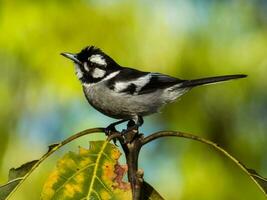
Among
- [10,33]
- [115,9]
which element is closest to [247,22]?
[115,9]

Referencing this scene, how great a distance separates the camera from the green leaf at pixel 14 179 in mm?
2541

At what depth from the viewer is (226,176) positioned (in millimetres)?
6160

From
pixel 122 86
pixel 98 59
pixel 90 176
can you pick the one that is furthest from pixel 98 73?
pixel 90 176

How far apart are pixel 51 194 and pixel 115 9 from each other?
172 inches

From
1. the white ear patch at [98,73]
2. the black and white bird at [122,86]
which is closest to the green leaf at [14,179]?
the black and white bird at [122,86]

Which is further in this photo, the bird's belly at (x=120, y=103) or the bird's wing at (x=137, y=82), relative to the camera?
the bird's wing at (x=137, y=82)

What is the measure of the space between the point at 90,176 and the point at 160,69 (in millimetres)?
4063

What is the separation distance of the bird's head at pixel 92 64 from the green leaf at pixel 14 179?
2210 millimetres

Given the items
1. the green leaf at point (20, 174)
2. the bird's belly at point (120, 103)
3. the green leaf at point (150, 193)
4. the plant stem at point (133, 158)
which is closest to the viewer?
the plant stem at point (133, 158)

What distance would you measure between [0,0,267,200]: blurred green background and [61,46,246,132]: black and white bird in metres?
1.33

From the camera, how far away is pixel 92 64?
489cm

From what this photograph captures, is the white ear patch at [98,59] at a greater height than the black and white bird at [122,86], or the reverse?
the white ear patch at [98,59]

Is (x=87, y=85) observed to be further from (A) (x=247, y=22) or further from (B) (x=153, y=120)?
(A) (x=247, y=22)

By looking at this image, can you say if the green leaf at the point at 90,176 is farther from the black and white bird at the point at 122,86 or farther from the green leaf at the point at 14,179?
the black and white bird at the point at 122,86
